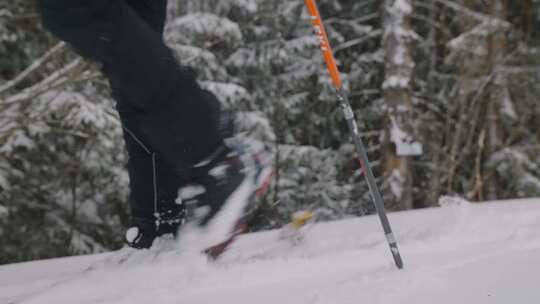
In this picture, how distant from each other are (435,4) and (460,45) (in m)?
1.77

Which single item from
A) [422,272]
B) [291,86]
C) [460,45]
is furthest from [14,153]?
[460,45]

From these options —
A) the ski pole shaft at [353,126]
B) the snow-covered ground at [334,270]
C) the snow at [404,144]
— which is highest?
the ski pole shaft at [353,126]

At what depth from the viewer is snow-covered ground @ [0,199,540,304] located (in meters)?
1.18

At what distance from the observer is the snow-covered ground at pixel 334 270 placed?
118 cm

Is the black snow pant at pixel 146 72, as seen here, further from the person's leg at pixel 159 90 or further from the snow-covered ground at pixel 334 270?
the snow-covered ground at pixel 334 270

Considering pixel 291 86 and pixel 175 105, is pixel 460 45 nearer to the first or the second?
pixel 291 86

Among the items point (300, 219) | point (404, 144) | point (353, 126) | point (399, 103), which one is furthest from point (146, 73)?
point (399, 103)

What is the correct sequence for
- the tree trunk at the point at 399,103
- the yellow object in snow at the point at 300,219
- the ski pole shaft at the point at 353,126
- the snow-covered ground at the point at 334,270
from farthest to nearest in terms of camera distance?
the tree trunk at the point at 399,103, the yellow object in snow at the point at 300,219, the ski pole shaft at the point at 353,126, the snow-covered ground at the point at 334,270

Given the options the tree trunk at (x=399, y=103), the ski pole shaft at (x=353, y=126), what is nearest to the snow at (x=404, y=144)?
the tree trunk at (x=399, y=103)

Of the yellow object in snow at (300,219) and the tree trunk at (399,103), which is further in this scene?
the tree trunk at (399,103)

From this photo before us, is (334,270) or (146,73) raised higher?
(146,73)

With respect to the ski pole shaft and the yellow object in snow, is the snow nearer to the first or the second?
the yellow object in snow

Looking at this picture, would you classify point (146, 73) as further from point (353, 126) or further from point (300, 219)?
point (300, 219)

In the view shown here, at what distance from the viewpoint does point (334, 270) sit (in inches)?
58.6
